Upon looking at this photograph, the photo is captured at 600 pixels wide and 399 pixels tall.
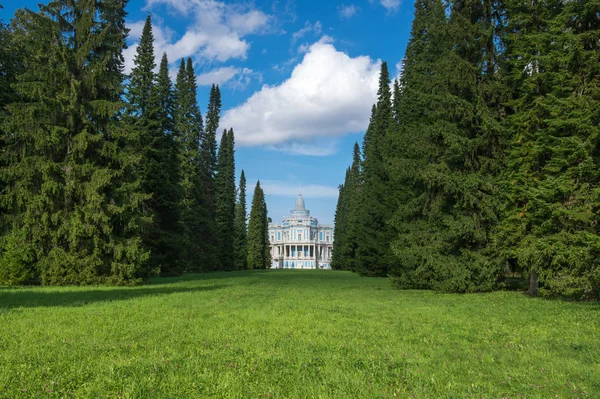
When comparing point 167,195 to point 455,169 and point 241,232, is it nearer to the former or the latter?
point 455,169

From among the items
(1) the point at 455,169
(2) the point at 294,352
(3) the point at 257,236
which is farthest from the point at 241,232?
(2) the point at 294,352

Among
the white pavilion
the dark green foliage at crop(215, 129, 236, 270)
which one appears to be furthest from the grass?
the white pavilion

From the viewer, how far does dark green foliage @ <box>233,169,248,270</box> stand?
6512 cm

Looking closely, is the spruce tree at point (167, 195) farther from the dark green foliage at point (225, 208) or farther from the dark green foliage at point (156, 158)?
the dark green foliage at point (225, 208)

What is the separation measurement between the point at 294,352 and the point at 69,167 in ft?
59.6

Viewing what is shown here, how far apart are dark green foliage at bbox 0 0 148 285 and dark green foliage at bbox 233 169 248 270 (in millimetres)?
39448

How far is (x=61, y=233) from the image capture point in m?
20.1

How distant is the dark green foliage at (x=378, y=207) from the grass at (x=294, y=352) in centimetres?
2084

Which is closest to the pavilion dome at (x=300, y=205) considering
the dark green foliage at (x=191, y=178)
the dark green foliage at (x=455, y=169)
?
the dark green foliage at (x=191, y=178)

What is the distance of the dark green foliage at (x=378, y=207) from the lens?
110ft

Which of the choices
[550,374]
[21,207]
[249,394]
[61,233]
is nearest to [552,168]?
[550,374]

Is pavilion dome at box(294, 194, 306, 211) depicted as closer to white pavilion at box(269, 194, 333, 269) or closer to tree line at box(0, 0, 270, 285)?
white pavilion at box(269, 194, 333, 269)

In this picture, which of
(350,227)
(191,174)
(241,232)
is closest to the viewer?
(191,174)

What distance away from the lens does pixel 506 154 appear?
19.0 m
